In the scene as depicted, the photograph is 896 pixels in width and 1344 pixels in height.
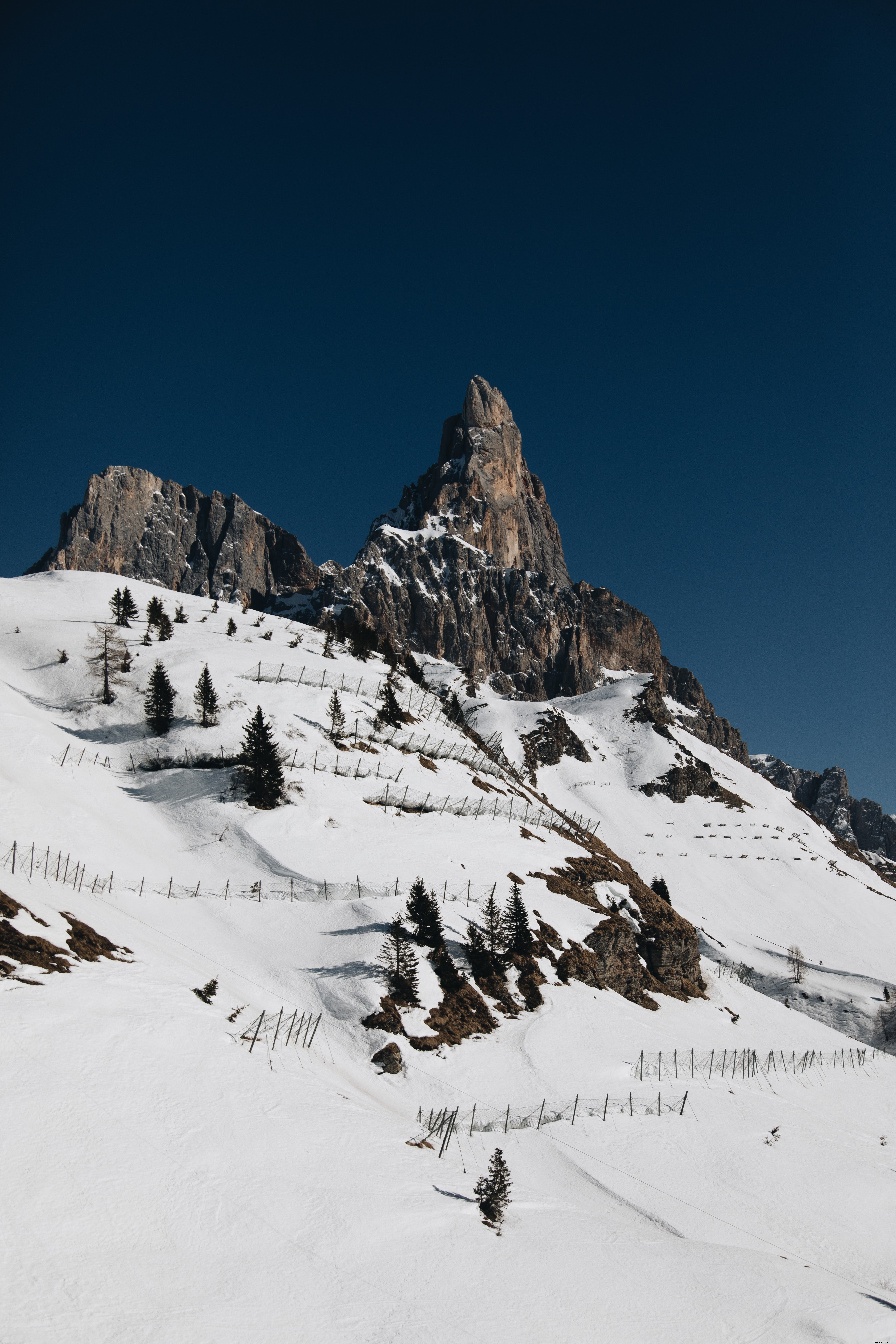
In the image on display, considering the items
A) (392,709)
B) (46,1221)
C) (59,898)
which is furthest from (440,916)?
(392,709)

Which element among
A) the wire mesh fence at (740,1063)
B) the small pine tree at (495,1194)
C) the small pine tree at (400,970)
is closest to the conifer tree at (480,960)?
the small pine tree at (400,970)

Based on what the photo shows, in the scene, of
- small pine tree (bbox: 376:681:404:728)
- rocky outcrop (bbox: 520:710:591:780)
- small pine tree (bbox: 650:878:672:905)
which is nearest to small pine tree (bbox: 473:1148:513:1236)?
small pine tree (bbox: 376:681:404:728)

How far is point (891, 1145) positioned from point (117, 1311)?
3397 centimetres

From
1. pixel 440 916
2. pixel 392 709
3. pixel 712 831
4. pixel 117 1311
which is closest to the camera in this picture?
pixel 117 1311

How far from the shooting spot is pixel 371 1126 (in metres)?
16.3

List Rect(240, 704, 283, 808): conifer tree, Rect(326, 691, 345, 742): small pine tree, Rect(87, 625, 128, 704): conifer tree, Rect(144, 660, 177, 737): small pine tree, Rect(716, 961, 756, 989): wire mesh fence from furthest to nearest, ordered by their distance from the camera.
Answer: Rect(716, 961, 756, 989): wire mesh fence → Rect(87, 625, 128, 704): conifer tree → Rect(326, 691, 345, 742): small pine tree → Rect(144, 660, 177, 737): small pine tree → Rect(240, 704, 283, 808): conifer tree

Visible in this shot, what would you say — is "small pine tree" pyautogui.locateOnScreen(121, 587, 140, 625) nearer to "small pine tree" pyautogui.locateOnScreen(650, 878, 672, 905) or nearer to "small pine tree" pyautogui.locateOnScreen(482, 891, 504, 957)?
"small pine tree" pyautogui.locateOnScreen(482, 891, 504, 957)

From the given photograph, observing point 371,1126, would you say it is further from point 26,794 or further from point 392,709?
point 392,709

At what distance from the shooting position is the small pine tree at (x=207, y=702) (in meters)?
50.8

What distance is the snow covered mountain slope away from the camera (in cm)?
1041

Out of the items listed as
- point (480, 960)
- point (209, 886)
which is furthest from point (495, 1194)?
point (209, 886)

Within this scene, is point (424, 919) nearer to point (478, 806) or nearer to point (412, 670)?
point (478, 806)

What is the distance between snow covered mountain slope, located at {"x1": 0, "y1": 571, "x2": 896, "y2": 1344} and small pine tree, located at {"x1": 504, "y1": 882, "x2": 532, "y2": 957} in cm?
169

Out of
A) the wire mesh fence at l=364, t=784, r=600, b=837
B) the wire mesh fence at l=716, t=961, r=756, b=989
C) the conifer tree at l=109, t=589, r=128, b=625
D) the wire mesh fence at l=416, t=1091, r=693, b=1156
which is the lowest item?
the wire mesh fence at l=716, t=961, r=756, b=989
